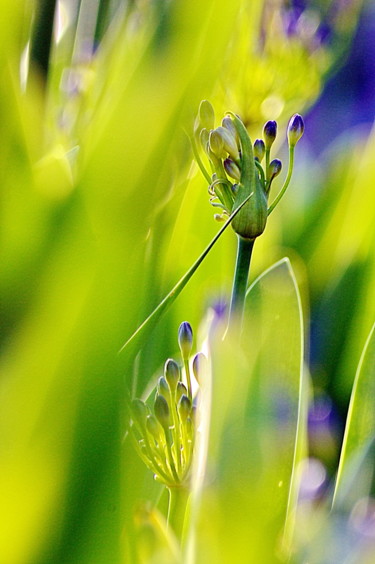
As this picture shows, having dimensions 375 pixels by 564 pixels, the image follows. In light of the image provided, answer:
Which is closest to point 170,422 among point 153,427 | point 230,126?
point 153,427

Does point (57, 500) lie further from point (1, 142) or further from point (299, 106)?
point (299, 106)

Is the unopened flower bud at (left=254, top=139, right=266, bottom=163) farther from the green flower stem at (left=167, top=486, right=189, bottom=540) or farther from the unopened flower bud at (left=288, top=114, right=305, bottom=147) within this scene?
the green flower stem at (left=167, top=486, right=189, bottom=540)

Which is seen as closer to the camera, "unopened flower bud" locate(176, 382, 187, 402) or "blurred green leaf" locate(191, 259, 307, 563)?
"blurred green leaf" locate(191, 259, 307, 563)

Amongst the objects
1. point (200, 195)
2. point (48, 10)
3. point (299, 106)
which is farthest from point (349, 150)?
point (48, 10)

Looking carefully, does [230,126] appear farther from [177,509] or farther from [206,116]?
[177,509]

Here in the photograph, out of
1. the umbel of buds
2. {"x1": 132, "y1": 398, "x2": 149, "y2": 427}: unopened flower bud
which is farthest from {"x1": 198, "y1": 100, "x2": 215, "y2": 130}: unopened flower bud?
{"x1": 132, "y1": 398, "x2": 149, "y2": 427}: unopened flower bud

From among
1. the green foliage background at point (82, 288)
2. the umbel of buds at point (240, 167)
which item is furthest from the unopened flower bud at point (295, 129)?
the green foliage background at point (82, 288)
